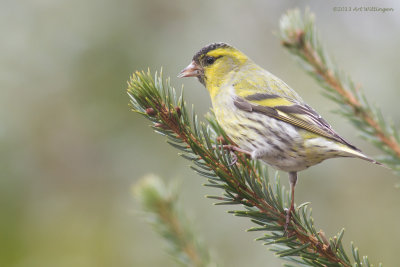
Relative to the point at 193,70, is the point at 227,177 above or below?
below

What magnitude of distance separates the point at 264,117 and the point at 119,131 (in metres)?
1.65

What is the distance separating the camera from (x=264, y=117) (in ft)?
8.18

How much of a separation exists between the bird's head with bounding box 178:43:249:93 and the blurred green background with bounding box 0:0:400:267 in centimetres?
79

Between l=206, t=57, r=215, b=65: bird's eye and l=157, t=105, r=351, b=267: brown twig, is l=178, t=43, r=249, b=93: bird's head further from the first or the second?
l=157, t=105, r=351, b=267: brown twig

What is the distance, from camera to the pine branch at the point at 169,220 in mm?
1673

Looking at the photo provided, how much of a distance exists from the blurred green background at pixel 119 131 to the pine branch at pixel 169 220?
5.47ft

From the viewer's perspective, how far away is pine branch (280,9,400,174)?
1.38m

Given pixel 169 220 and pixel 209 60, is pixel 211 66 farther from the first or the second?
pixel 169 220

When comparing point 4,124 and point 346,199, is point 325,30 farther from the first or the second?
point 4,124

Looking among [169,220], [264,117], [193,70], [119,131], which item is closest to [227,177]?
[169,220]

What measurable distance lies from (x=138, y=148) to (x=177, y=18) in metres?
1.31

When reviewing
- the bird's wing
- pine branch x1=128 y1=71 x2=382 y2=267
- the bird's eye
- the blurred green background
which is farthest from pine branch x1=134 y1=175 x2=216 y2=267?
the blurred green background

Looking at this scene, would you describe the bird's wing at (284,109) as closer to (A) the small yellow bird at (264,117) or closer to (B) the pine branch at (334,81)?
(A) the small yellow bird at (264,117)

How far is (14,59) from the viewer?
390cm
